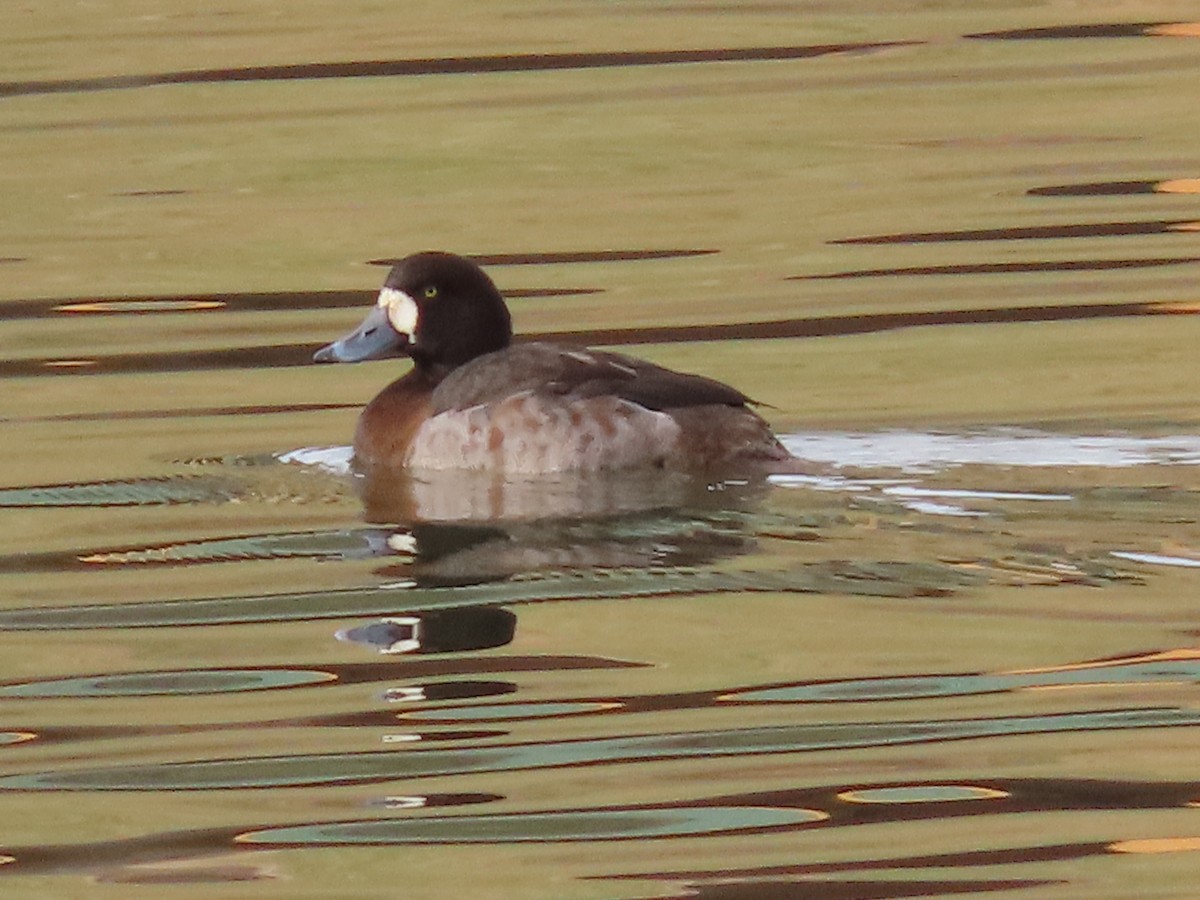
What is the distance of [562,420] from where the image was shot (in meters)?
9.62

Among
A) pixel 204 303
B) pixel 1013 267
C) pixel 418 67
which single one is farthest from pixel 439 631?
pixel 418 67

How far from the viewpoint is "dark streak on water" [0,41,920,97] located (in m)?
18.4

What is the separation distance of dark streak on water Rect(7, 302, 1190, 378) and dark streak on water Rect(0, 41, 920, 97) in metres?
6.49

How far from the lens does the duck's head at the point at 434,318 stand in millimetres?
10516

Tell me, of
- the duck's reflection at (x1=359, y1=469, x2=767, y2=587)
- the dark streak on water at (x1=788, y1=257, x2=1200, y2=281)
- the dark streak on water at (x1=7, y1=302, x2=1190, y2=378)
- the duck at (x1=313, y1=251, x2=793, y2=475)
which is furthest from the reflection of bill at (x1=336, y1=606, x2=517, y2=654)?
the dark streak on water at (x1=788, y1=257, x2=1200, y2=281)

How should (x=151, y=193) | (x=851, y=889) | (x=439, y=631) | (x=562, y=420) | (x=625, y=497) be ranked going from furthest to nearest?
1. (x=151, y=193)
2. (x=562, y=420)
3. (x=625, y=497)
4. (x=439, y=631)
5. (x=851, y=889)

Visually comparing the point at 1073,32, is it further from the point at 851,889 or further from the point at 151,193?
the point at 851,889

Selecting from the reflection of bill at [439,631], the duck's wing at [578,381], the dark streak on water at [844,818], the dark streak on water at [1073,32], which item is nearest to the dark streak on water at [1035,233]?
the duck's wing at [578,381]

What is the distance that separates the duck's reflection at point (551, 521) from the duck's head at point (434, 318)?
0.85 m

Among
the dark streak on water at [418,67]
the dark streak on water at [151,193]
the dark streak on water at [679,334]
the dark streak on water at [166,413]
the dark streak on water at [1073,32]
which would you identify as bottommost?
the dark streak on water at [166,413]

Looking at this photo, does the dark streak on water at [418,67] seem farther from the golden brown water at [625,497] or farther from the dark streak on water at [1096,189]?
the dark streak on water at [1096,189]

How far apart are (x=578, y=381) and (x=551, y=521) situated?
0.82 m

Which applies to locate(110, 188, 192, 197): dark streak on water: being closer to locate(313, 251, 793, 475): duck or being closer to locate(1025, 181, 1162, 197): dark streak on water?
locate(1025, 181, 1162, 197): dark streak on water

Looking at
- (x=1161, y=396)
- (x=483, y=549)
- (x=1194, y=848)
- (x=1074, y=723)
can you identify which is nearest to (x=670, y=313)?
(x=1161, y=396)
